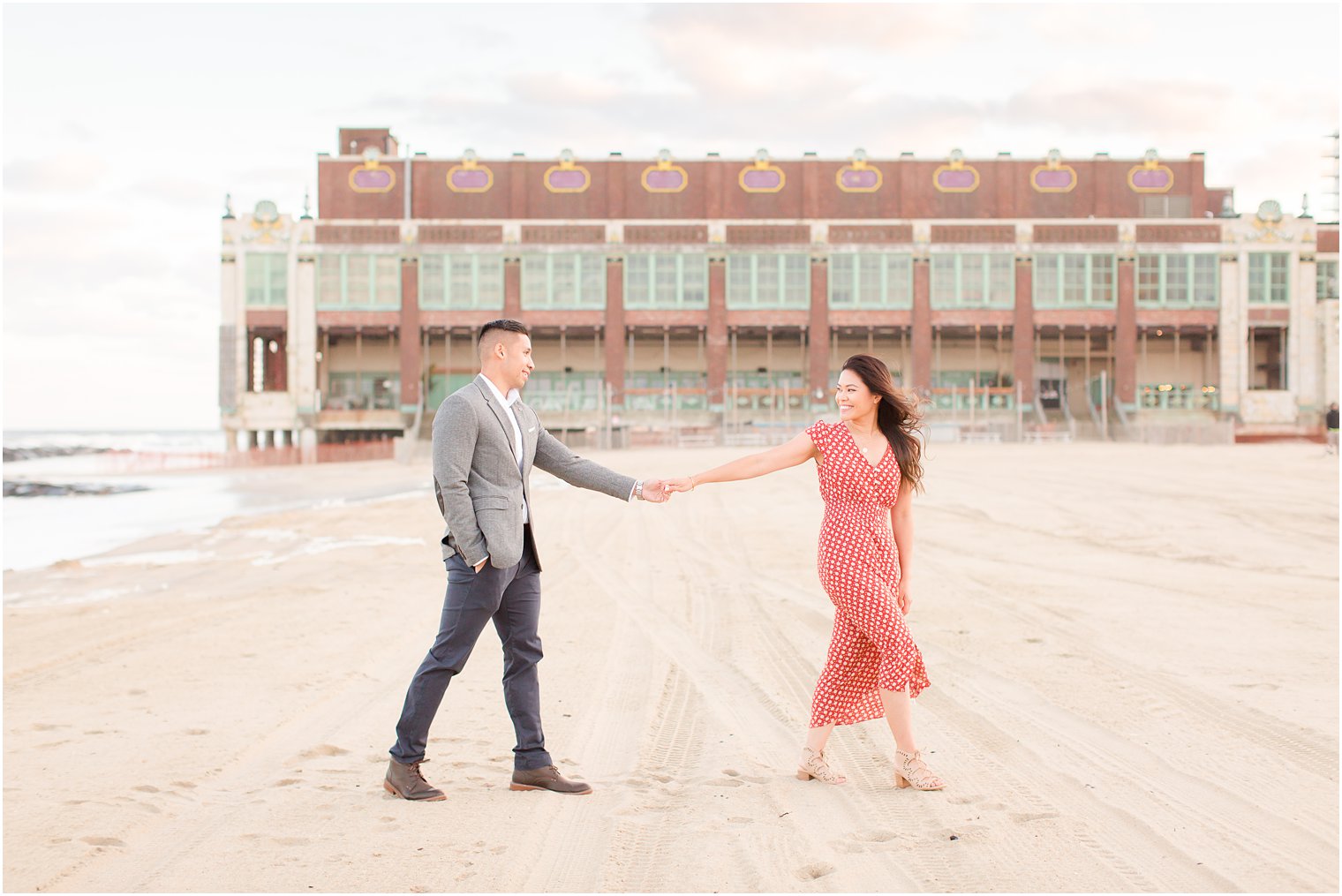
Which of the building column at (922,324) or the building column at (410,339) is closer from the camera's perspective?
the building column at (922,324)

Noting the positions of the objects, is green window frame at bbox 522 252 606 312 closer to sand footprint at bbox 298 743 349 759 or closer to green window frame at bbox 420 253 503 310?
green window frame at bbox 420 253 503 310

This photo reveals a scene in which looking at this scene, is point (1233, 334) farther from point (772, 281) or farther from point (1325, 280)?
point (772, 281)

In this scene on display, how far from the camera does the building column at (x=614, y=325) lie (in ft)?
148

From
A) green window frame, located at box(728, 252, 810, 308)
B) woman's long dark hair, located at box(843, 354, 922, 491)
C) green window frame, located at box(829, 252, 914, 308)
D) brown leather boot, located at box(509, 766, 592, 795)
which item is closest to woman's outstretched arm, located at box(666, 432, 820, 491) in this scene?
woman's long dark hair, located at box(843, 354, 922, 491)

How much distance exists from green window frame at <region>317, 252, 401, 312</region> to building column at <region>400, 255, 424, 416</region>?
35 centimetres

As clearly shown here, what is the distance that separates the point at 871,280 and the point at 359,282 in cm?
2132

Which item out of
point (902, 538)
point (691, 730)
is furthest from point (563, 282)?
point (902, 538)

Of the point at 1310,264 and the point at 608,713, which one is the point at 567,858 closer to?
the point at 608,713

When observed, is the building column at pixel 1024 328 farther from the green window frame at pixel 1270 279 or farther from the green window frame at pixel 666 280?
the green window frame at pixel 666 280

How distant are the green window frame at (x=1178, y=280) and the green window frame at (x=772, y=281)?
13.9 metres

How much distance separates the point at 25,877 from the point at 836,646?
339 centimetres

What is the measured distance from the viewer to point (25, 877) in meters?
3.98

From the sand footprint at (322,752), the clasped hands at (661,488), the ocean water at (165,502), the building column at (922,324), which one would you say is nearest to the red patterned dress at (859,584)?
the clasped hands at (661,488)

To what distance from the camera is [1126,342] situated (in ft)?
147
